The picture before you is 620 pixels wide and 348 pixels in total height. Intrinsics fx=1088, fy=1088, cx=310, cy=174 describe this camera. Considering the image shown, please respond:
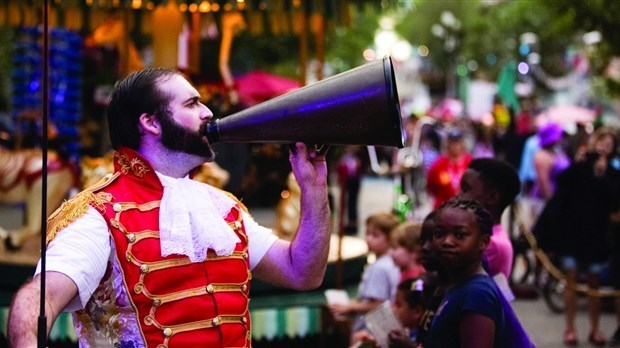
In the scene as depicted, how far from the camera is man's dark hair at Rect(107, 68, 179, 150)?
3207mm

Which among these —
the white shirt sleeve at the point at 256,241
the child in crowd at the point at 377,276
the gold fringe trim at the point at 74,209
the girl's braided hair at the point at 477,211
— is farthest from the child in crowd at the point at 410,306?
the gold fringe trim at the point at 74,209

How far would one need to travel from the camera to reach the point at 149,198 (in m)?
3.18

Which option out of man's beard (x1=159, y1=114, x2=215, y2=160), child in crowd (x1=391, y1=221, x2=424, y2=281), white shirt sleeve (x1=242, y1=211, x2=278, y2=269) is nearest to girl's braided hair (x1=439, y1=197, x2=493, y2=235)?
white shirt sleeve (x1=242, y1=211, x2=278, y2=269)

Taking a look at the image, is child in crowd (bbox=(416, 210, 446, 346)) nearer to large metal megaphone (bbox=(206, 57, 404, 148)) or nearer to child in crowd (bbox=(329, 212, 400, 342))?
large metal megaphone (bbox=(206, 57, 404, 148))

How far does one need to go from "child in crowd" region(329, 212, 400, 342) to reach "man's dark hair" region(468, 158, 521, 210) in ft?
4.86

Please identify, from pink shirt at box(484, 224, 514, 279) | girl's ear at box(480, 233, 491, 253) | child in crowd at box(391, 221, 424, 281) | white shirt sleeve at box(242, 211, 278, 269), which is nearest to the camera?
white shirt sleeve at box(242, 211, 278, 269)

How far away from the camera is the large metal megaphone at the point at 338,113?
2.98m

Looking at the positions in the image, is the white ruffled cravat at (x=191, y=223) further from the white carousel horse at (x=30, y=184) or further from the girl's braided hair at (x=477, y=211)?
the white carousel horse at (x=30, y=184)

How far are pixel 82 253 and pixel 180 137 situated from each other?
470 millimetres

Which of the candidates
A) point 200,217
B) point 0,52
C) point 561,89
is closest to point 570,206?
point 200,217

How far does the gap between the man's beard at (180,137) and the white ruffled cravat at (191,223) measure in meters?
0.11

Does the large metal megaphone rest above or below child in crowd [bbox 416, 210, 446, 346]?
above

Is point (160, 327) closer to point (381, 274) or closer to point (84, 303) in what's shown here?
point (84, 303)

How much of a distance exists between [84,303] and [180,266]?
11.7 inches
